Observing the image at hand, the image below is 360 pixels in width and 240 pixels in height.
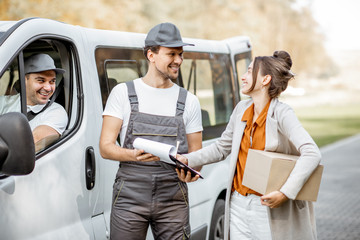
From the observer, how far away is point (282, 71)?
10.1 ft

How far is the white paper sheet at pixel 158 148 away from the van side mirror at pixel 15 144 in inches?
24.7

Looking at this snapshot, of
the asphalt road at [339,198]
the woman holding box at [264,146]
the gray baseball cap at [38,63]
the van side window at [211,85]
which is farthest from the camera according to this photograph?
the asphalt road at [339,198]

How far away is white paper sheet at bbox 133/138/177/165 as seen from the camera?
2.71m

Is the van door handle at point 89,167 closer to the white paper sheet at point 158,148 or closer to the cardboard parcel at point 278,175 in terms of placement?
the white paper sheet at point 158,148

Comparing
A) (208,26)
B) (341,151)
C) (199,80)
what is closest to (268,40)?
(208,26)

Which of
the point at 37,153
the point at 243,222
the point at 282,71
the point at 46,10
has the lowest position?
the point at 243,222

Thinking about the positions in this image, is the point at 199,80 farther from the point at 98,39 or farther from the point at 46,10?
the point at 46,10

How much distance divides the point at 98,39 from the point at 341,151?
13.3m

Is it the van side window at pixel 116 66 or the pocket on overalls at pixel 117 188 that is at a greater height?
the van side window at pixel 116 66

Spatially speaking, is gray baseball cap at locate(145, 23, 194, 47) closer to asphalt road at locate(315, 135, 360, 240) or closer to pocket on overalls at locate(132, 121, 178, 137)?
pocket on overalls at locate(132, 121, 178, 137)

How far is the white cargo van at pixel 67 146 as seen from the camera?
2.74m

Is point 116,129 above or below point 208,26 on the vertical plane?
below

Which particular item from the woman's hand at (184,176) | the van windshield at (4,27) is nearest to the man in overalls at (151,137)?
the woman's hand at (184,176)

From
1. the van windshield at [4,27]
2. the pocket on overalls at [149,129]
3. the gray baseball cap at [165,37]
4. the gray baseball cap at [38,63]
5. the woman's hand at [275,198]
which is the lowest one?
the woman's hand at [275,198]
